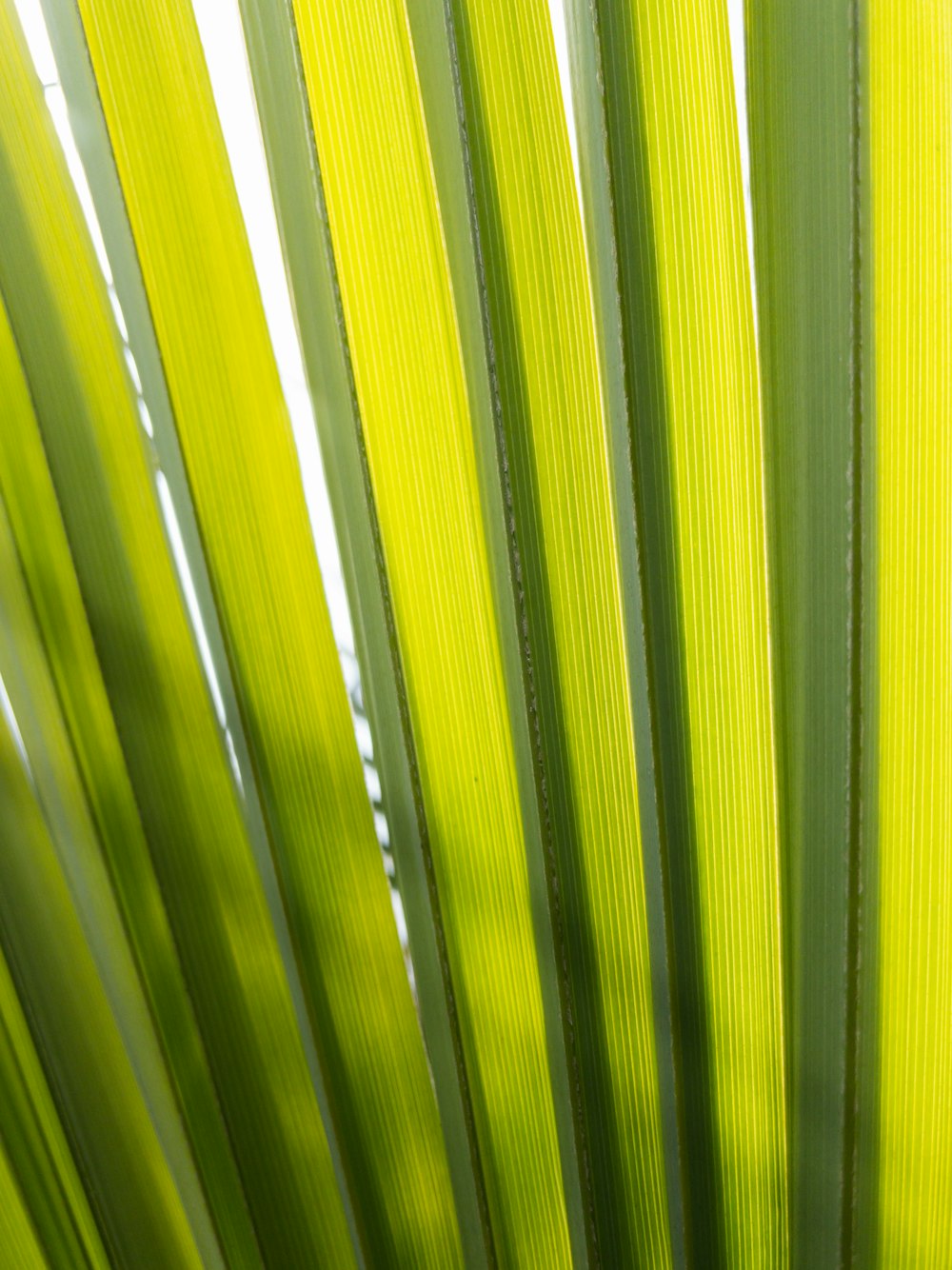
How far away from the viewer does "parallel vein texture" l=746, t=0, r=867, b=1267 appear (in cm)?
55

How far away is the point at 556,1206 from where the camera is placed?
71cm

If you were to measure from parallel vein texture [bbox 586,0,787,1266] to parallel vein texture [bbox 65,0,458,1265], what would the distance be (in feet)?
0.68

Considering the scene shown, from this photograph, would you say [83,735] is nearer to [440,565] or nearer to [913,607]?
[440,565]

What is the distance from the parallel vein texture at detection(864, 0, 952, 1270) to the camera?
1.78 ft

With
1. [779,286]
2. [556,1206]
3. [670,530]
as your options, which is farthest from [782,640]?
[556,1206]

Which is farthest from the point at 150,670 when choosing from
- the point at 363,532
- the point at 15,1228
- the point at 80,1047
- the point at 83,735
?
the point at 15,1228

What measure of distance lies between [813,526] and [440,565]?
24cm

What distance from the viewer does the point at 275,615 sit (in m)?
0.62

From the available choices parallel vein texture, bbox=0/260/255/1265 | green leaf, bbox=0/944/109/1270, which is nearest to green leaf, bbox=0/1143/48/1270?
green leaf, bbox=0/944/109/1270

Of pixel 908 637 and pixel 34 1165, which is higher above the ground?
pixel 908 637

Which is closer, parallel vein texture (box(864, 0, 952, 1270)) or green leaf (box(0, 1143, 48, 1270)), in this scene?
parallel vein texture (box(864, 0, 952, 1270))

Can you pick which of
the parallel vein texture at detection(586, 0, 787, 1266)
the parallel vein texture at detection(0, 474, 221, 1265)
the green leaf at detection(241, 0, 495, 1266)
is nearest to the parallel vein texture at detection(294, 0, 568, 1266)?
the green leaf at detection(241, 0, 495, 1266)

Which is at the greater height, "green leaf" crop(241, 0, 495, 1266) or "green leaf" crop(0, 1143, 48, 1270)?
"green leaf" crop(241, 0, 495, 1266)

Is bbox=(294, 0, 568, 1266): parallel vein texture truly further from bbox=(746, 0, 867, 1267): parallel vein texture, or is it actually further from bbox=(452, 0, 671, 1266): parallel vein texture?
bbox=(746, 0, 867, 1267): parallel vein texture
